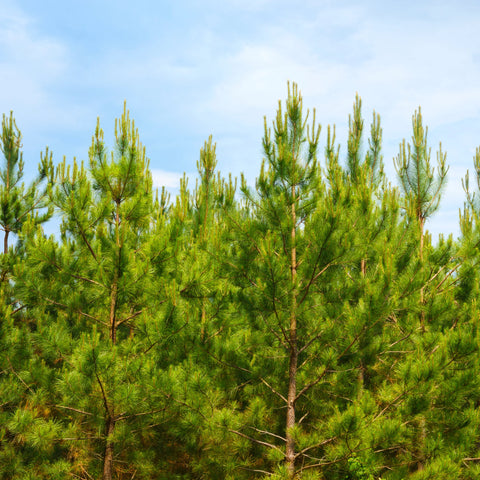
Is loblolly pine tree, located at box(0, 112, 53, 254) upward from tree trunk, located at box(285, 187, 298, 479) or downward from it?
upward

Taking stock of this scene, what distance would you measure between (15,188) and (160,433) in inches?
222

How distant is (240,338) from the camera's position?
253 inches

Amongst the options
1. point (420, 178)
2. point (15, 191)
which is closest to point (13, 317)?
point (15, 191)

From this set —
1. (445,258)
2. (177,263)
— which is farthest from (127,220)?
(445,258)

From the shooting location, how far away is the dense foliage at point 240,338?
5504 mm

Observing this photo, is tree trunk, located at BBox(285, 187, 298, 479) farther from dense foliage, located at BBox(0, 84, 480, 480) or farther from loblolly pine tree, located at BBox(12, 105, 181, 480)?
loblolly pine tree, located at BBox(12, 105, 181, 480)

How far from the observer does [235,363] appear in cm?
642

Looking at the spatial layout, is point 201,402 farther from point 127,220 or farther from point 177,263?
point 127,220

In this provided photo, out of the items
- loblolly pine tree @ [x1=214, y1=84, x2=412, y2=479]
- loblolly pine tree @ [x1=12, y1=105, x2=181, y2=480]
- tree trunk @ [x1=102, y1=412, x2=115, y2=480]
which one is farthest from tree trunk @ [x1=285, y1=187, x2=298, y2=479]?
tree trunk @ [x1=102, y1=412, x2=115, y2=480]

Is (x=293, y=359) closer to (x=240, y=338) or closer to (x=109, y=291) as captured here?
(x=240, y=338)

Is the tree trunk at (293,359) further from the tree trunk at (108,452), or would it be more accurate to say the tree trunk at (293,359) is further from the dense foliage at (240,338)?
the tree trunk at (108,452)

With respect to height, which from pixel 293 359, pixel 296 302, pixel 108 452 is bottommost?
pixel 108 452

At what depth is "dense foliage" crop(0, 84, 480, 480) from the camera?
5504 mm

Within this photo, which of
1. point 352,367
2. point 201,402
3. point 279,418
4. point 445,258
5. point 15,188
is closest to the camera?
point 201,402
